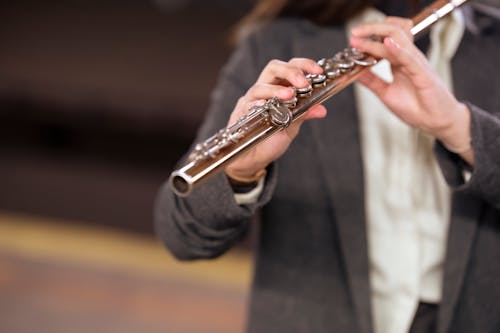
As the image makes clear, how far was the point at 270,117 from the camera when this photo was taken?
2.35ft

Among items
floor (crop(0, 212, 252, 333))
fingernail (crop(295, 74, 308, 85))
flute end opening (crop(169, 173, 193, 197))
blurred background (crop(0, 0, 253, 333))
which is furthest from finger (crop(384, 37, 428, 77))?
blurred background (crop(0, 0, 253, 333))

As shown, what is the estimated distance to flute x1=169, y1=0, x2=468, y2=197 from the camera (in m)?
0.67

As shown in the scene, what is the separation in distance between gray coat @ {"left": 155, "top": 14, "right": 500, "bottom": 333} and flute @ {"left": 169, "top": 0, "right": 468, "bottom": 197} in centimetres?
12

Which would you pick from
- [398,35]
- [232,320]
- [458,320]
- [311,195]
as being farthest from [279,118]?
[232,320]

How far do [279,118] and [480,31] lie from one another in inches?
15.6

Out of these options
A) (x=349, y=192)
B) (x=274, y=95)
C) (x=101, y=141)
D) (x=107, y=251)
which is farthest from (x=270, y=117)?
(x=101, y=141)

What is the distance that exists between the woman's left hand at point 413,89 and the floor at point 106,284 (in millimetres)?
1610

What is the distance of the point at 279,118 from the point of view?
2.35 ft

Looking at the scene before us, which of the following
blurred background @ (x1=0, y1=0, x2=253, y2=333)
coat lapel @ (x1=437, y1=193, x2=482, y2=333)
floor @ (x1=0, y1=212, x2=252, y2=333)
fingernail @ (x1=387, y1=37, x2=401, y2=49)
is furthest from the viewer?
blurred background @ (x1=0, y1=0, x2=253, y2=333)

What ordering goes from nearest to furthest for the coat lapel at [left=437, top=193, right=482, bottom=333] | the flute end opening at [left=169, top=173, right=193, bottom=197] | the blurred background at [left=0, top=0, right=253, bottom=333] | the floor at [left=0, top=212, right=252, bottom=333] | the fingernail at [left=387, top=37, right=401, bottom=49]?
the flute end opening at [left=169, top=173, right=193, bottom=197]
the fingernail at [left=387, top=37, right=401, bottom=49]
the coat lapel at [left=437, top=193, right=482, bottom=333]
the floor at [left=0, top=212, right=252, bottom=333]
the blurred background at [left=0, top=0, right=253, bottom=333]

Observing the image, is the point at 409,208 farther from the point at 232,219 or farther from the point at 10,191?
the point at 10,191

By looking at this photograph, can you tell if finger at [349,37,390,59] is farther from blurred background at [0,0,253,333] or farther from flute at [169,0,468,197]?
blurred background at [0,0,253,333]

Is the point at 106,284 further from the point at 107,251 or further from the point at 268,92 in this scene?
the point at 268,92

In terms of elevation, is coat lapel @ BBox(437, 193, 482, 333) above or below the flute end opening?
below
